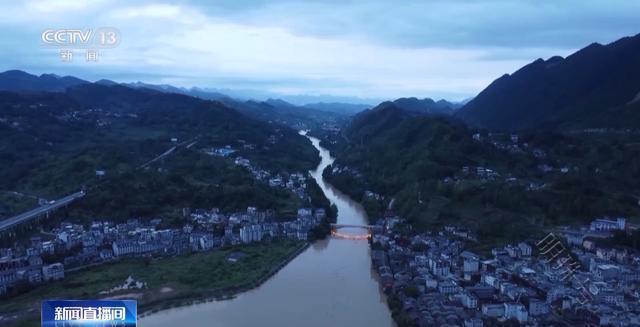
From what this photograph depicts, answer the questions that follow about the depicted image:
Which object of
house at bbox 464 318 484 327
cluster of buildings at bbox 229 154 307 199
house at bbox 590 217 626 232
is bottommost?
house at bbox 464 318 484 327

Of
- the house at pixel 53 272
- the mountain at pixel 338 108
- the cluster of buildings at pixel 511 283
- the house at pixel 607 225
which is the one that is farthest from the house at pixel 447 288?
the mountain at pixel 338 108

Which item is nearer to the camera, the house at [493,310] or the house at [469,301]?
the house at [493,310]

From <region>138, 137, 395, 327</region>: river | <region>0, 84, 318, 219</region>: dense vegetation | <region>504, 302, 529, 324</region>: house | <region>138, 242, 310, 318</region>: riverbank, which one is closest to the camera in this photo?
<region>504, 302, 529, 324</region>: house

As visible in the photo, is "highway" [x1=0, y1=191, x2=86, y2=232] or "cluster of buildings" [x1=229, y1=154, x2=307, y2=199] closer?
"highway" [x1=0, y1=191, x2=86, y2=232]

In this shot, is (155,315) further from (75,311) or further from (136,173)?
(136,173)

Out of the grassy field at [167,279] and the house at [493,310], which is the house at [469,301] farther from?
the grassy field at [167,279]

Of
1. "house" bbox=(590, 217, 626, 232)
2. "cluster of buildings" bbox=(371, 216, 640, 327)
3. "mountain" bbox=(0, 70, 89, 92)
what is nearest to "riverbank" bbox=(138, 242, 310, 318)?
"cluster of buildings" bbox=(371, 216, 640, 327)

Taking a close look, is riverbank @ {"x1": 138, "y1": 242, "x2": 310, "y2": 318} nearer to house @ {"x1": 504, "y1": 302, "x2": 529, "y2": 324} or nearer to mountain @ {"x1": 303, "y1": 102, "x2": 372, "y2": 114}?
house @ {"x1": 504, "y1": 302, "x2": 529, "y2": 324}

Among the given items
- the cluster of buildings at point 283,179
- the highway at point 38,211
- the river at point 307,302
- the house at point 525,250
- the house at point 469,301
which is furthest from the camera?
the cluster of buildings at point 283,179
